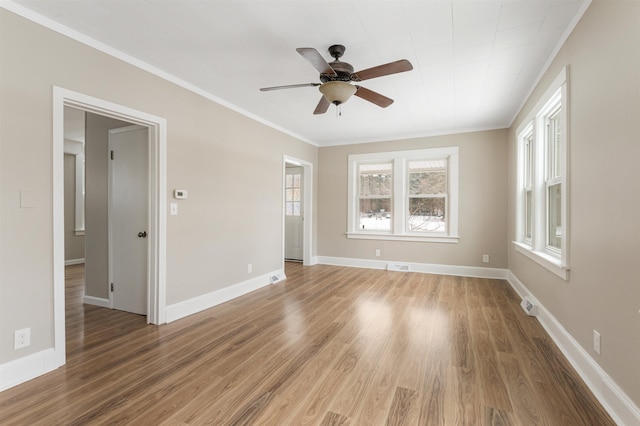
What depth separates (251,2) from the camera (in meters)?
2.14

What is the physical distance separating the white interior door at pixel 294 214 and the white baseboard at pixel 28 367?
4.86m

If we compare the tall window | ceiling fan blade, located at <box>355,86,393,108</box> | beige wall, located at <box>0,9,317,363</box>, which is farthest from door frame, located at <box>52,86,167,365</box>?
the tall window

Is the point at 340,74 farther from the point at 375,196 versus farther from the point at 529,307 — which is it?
the point at 375,196

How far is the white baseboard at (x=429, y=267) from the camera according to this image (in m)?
5.36

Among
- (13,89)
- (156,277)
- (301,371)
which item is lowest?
(301,371)

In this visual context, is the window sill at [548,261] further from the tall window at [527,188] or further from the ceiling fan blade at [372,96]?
the ceiling fan blade at [372,96]

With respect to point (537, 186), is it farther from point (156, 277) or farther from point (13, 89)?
point (13, 89)

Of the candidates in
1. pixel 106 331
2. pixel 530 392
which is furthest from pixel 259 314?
pixel 530 392

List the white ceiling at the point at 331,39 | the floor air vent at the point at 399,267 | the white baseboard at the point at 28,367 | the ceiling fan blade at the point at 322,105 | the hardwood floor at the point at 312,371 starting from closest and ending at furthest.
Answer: the hardwood floor at the point at 312,371, the white baseboard at the point at 28,367, the white ceiling at the point at 331,39, the ceiling fan blade at the point at 322,105, the floor air vent at the point at 399,267

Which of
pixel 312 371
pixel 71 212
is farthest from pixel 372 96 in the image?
pixel 71 212

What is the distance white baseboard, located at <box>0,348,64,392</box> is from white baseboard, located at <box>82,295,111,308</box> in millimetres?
1508

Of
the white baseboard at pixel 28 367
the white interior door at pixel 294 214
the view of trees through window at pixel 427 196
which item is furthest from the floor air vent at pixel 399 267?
the white baseboard at pixel 28 367

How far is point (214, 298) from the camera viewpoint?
153 inches

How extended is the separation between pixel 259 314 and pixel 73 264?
17.6ft
